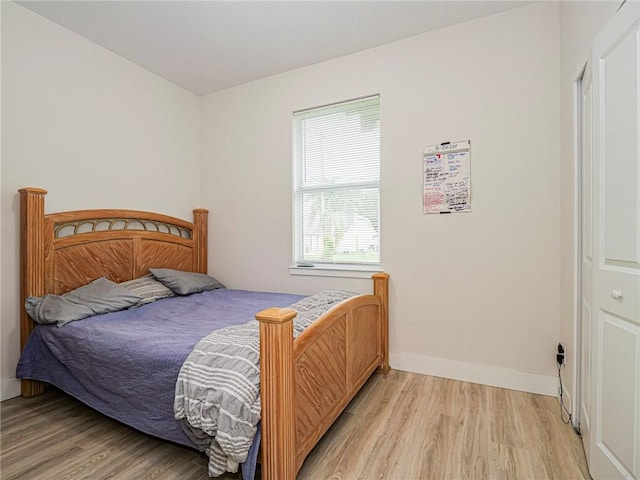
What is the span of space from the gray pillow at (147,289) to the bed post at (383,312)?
1848 millimetres

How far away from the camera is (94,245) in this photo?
2.69 meters

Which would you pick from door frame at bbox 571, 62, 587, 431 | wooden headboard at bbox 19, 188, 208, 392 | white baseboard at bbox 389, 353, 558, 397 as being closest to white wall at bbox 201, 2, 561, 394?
white baseboard at bbox 389, 353, 558, 397

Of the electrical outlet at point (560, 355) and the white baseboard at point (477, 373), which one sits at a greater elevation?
the electrical outlet at point (560, 355)

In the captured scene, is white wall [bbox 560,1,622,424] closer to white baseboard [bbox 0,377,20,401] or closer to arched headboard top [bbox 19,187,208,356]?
arched headboard top [bbox 19,187,208,356]

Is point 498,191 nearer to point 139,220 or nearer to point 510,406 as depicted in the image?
point 510,406

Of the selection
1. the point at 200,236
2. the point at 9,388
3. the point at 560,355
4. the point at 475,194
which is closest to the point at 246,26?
the point at 200,236

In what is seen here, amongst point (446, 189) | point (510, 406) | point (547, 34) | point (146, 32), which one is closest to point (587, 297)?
point (510, 406)

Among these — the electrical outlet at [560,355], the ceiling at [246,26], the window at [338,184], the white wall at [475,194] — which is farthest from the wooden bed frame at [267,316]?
the ceiling at [246,26]

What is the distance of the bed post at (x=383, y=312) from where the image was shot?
262 cm

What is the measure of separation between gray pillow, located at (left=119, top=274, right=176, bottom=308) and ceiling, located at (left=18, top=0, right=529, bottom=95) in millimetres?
2070

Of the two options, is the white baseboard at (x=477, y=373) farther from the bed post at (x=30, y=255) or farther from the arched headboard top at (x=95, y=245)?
the bed post at (x=30, y=255)

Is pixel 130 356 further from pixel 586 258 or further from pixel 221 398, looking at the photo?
pixel 586 258

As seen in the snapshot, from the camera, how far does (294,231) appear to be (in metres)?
3.20

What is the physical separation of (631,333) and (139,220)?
3543 millimetres
